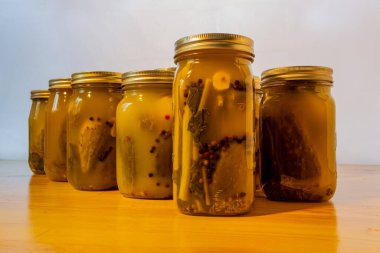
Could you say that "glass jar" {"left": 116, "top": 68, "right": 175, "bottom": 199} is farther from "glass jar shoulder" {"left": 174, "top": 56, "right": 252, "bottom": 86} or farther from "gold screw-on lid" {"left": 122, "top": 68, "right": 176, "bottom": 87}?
"glass jar shoulder" {"left": 174, "top": 56, "right": 252, "bottom": 86}

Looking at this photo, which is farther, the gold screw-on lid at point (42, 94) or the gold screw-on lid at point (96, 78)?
the gold screw-on lid at point (42, 94)

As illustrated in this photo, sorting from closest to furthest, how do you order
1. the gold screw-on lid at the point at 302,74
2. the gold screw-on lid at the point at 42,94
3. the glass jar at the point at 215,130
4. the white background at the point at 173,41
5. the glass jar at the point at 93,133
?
the glass jar at the point at 215,130
the gold screw-on lid at the point at 302,74
the glass jar at the point at 93,133
the gold screw-on lid at the point at 42,94
the white background at the point at 173,41

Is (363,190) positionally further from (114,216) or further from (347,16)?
(347,16)

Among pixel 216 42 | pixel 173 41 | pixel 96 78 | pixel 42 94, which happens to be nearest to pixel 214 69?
pixel 216 42

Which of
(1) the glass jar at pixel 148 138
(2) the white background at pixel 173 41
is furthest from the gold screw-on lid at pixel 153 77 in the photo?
(2) the white background at pixel 173 41

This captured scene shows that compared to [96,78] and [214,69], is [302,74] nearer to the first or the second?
[214,69]

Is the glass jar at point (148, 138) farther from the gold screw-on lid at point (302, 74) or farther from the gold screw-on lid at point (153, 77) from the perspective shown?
the gold screw-on lid at point (302, 74)
